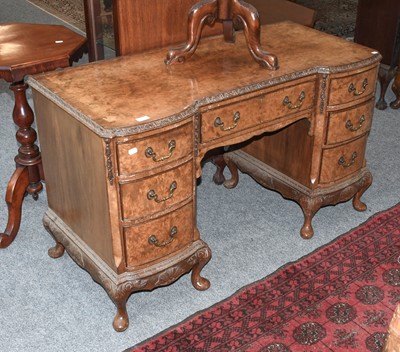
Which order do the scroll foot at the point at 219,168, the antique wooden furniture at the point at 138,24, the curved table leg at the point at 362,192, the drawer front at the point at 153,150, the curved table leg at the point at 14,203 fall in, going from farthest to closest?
the scroll foot at the point at 219,168
the curved table leg at the point at 362,192
the curved table leg at the point at 14,203
the antique wooden furniture at the point at 138,24
the drawer front at the point at 153,150

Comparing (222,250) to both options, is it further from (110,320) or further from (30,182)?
(30,182)

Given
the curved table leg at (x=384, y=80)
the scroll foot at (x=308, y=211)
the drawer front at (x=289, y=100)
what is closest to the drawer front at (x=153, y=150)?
the drawer front at (x=289, y=100)

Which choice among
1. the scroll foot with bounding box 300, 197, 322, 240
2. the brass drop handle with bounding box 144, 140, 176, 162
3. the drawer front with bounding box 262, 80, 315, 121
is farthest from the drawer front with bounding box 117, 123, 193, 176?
the scroll foot with bounding box 300, 197, 322, 240

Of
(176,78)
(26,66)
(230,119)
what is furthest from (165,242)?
(26,66)

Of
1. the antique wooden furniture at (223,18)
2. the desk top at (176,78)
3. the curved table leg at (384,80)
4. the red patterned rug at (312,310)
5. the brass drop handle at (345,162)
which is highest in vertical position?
the antique wooden furniture at (223,18)

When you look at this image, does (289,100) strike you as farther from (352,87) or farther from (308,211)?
(308,211)

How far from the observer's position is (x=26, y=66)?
2562mm

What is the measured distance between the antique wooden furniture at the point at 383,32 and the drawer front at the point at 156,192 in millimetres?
2376

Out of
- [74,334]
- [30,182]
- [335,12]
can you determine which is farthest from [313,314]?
[335,12]

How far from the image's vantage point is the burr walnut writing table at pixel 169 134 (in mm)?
2246

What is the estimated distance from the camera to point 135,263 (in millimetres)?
2410

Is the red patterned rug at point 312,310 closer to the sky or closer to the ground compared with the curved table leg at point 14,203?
closer to the ground

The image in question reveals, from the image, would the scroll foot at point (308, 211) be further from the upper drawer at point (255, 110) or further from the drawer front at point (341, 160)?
the upper drawer at point (255, 110)

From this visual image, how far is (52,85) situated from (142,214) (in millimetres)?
606
